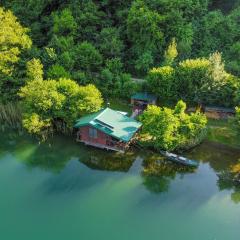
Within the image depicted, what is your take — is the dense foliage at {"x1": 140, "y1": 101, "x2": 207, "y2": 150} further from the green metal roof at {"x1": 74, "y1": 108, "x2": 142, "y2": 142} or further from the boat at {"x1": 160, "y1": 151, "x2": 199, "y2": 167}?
the green metal roof at {"x1": 74, "y1": 108, "x2": 142, "y2": 142}

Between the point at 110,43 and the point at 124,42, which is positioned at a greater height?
the point at 110,43

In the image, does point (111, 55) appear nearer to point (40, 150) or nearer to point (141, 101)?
point (141, 101)

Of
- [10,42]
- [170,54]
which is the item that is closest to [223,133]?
[170,54]

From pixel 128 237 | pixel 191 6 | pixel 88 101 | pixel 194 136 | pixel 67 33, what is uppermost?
pixel 191 6

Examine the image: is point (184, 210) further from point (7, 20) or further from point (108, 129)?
point (7, 20)

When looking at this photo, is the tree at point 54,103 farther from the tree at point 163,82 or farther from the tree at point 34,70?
the tree at point 163,82

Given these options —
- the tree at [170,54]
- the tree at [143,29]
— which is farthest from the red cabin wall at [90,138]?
the tree at [143,29]

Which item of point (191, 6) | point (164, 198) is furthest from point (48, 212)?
point (191, 6)
